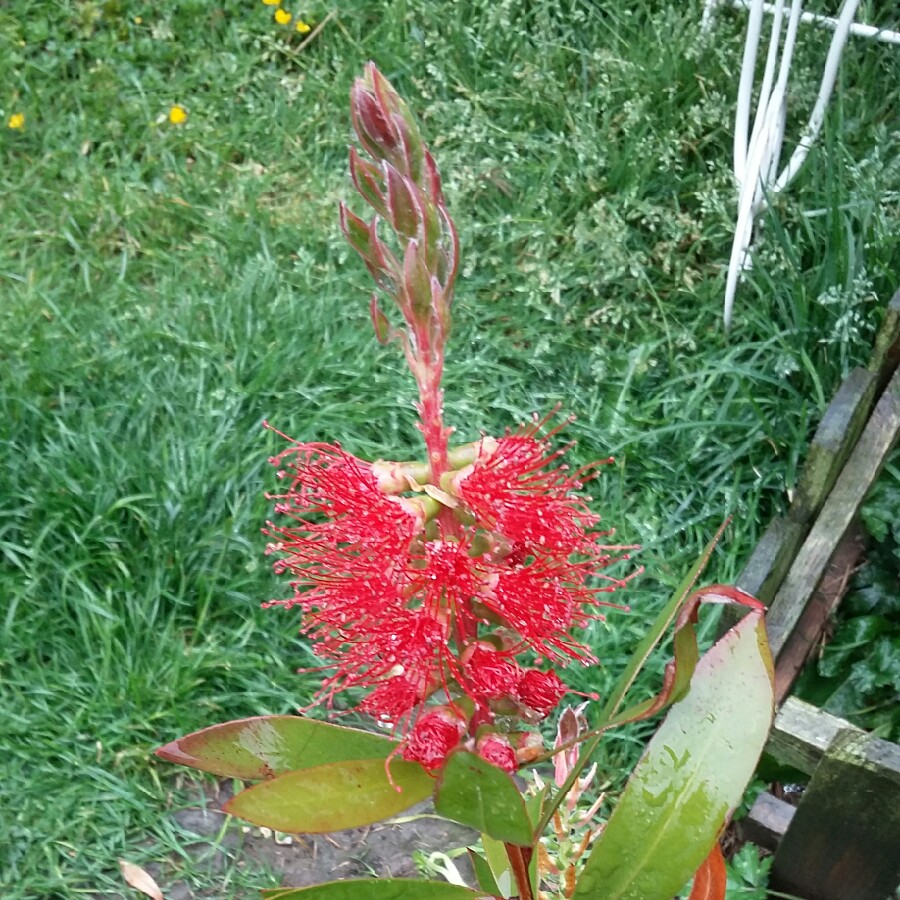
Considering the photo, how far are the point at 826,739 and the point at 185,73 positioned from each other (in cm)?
259

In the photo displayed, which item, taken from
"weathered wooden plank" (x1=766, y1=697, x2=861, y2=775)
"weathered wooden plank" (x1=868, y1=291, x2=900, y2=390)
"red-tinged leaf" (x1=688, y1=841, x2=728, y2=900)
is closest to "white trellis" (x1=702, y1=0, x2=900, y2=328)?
"weathered wooden plank" (x1=868, y1=291, x2=900, y2=390)

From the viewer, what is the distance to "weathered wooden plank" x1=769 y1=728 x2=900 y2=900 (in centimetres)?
122

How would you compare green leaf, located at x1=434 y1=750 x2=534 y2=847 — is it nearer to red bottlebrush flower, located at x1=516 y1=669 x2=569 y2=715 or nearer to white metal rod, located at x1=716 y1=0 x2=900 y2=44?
red bottlebrush flower, located at x1=516 y1=669 x2=569 y2=715

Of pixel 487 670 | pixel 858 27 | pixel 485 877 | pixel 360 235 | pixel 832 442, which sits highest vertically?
pixel 858 27

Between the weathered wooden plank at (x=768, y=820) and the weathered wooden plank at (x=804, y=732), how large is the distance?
171 mm

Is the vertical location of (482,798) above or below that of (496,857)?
above

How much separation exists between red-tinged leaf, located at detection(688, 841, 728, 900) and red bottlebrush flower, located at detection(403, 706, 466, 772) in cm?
36

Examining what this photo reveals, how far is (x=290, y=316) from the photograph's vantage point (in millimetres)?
2395

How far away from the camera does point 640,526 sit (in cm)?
204

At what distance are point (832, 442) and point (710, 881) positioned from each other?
2.80ft

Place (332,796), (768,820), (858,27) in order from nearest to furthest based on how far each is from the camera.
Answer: (332,796)
(768,820)
(858,27)

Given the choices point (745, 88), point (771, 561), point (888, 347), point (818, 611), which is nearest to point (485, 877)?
point (771, 561)

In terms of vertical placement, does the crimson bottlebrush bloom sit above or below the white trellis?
below

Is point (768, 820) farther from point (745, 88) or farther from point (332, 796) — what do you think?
point (745, 88)
